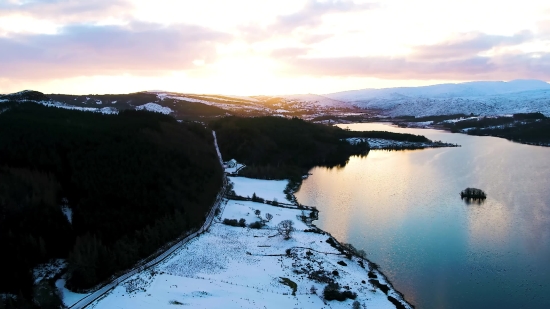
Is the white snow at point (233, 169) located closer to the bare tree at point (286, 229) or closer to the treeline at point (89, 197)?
the treeline at point (89, 197)

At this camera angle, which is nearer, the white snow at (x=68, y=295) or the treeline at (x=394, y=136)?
the white snow at (x=68, y=295)

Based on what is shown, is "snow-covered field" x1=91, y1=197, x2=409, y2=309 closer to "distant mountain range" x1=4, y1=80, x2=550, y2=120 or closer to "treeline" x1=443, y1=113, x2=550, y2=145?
"distant mountain range" x1=4, y1=80, x2=550, y2=120

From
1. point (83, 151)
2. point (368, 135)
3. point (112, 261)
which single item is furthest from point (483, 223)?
point (368, 135)

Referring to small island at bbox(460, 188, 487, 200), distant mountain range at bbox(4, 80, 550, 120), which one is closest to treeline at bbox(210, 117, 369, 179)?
small island at bbox(460, 188, 487, 200)

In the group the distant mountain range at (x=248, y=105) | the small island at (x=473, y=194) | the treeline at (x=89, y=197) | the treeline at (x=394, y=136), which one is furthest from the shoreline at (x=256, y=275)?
the treeline at (x=394, y=136)

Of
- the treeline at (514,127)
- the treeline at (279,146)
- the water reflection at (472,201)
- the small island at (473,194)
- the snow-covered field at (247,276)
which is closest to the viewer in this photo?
→ the snow-covered field at (247,276)

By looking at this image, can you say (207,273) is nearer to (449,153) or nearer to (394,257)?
(394,257)

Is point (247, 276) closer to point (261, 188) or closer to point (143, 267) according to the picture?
point (143, 267)
